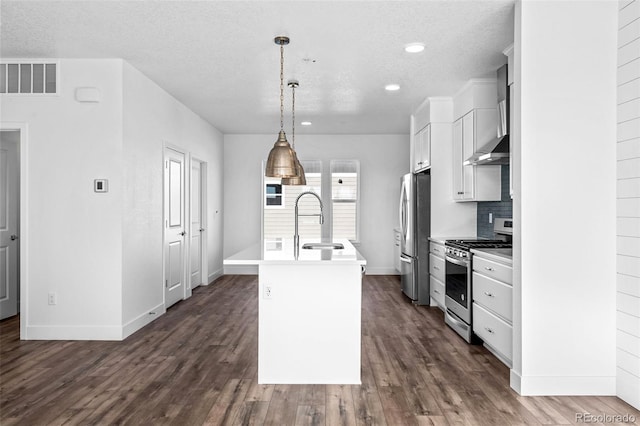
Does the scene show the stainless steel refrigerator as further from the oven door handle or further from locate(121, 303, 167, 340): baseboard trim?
locate(121, 303, 167, 340): baseboard trim

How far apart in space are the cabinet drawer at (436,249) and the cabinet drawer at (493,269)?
1.07 metres

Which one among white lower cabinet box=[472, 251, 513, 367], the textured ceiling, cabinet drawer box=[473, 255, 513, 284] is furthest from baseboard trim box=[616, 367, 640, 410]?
the textured ceiling

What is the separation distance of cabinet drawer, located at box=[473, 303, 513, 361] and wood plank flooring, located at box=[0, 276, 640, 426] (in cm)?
16

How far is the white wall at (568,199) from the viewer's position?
2.94 meters

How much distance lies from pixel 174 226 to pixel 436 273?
3.20 metres

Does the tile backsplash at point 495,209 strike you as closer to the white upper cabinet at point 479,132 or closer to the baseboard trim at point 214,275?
the white upper cabinet at point 479,132

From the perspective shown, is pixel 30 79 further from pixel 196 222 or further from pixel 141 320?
pixel 196 222

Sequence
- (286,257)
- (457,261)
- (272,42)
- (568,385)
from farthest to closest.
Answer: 1. (457,261)
2. (272,42)
3. (286,257)
4. (568,385)

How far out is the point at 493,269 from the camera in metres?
3.54

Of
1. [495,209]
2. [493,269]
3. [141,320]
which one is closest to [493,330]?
[493,269]

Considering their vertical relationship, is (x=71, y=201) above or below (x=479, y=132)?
below

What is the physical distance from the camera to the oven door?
4086 mm

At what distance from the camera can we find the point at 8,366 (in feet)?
11.5

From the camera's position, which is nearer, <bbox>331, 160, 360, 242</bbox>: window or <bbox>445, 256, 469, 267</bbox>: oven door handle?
<bbox>445, 256, 469, 267</bbox>: oven door handle
